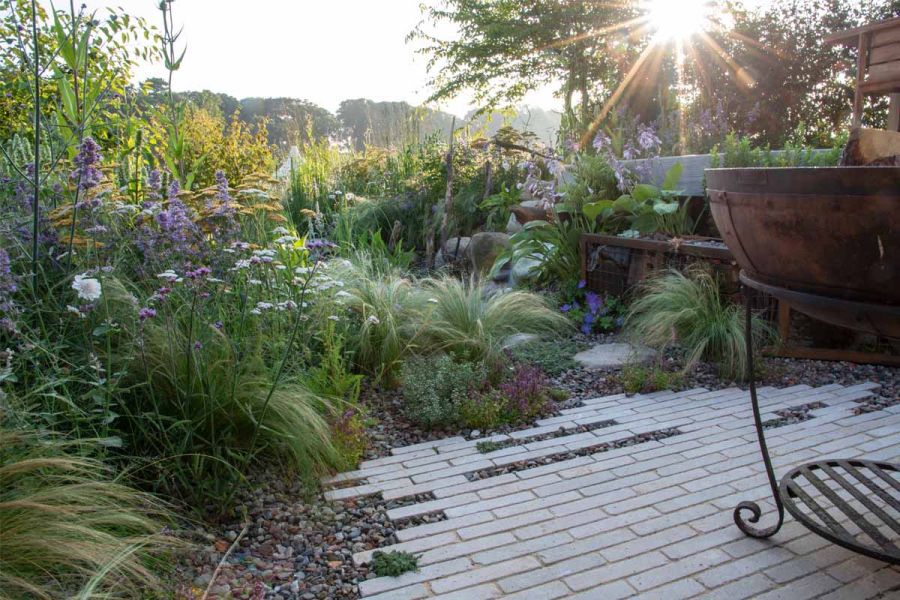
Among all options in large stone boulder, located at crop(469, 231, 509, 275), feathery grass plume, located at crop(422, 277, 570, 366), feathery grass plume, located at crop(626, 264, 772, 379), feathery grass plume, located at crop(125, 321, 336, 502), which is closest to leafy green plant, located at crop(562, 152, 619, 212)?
large stone boulder, located at crop(469, 231, 509, 275)

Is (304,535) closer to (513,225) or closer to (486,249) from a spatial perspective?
(486,249)

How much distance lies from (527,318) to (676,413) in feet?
4.35

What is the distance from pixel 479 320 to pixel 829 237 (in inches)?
94.6

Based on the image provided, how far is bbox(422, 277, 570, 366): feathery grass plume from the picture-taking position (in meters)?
3.43

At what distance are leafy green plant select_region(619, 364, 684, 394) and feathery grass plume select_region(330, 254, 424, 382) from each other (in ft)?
3.55

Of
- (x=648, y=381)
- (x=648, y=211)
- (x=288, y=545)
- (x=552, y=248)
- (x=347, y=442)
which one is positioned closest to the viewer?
(x=288, y=545)

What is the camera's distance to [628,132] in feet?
22.2

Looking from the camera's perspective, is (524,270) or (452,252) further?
(452,252)

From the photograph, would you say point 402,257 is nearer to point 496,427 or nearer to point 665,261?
point 665,261

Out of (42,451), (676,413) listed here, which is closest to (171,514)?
(42,451)

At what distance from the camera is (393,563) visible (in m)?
1.78

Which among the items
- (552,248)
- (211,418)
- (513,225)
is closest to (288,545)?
(211,418)

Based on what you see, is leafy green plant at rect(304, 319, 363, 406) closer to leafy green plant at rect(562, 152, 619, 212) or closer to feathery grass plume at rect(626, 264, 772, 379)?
feathery grass plume at rect(626, 264, 772, 379)

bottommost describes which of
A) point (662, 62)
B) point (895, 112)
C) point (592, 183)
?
point (592, 183)
